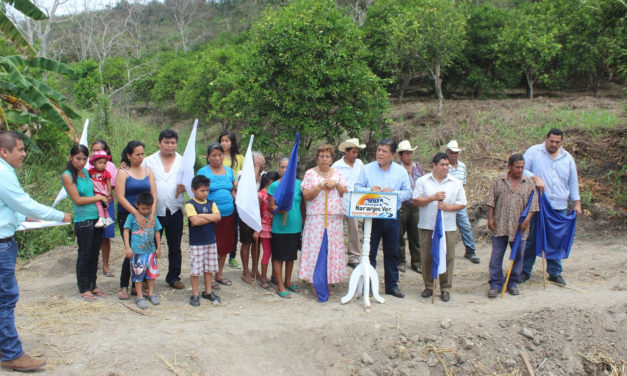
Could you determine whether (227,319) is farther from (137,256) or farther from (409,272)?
(409,272)

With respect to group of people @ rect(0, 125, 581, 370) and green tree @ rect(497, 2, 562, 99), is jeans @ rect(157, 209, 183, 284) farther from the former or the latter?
green tree @ rect(497, 2, 562, 99)

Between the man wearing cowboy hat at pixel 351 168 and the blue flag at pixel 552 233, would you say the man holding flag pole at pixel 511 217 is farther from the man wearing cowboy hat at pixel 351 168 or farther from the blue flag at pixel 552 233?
the man wearing cowboy hat at pixel 351 168

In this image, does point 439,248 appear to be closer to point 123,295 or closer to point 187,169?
point 187,169

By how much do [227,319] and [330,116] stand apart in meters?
5.64

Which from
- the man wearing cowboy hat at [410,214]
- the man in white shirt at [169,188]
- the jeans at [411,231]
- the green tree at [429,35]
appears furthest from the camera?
the green tree at [429,35]

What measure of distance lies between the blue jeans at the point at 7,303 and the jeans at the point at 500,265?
5.12 metres

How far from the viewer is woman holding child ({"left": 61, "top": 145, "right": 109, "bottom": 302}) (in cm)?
495

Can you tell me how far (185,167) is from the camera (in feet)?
17.0

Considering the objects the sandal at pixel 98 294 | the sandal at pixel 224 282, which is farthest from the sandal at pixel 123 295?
the sandal at pixel 224 282

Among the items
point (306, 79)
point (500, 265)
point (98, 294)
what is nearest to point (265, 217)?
point (98, 294)

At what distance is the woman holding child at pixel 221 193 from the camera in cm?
531

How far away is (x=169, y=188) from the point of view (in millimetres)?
5293

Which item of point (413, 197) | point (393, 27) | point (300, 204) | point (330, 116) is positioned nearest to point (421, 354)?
point (413, 197)

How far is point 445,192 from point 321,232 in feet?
5.12
